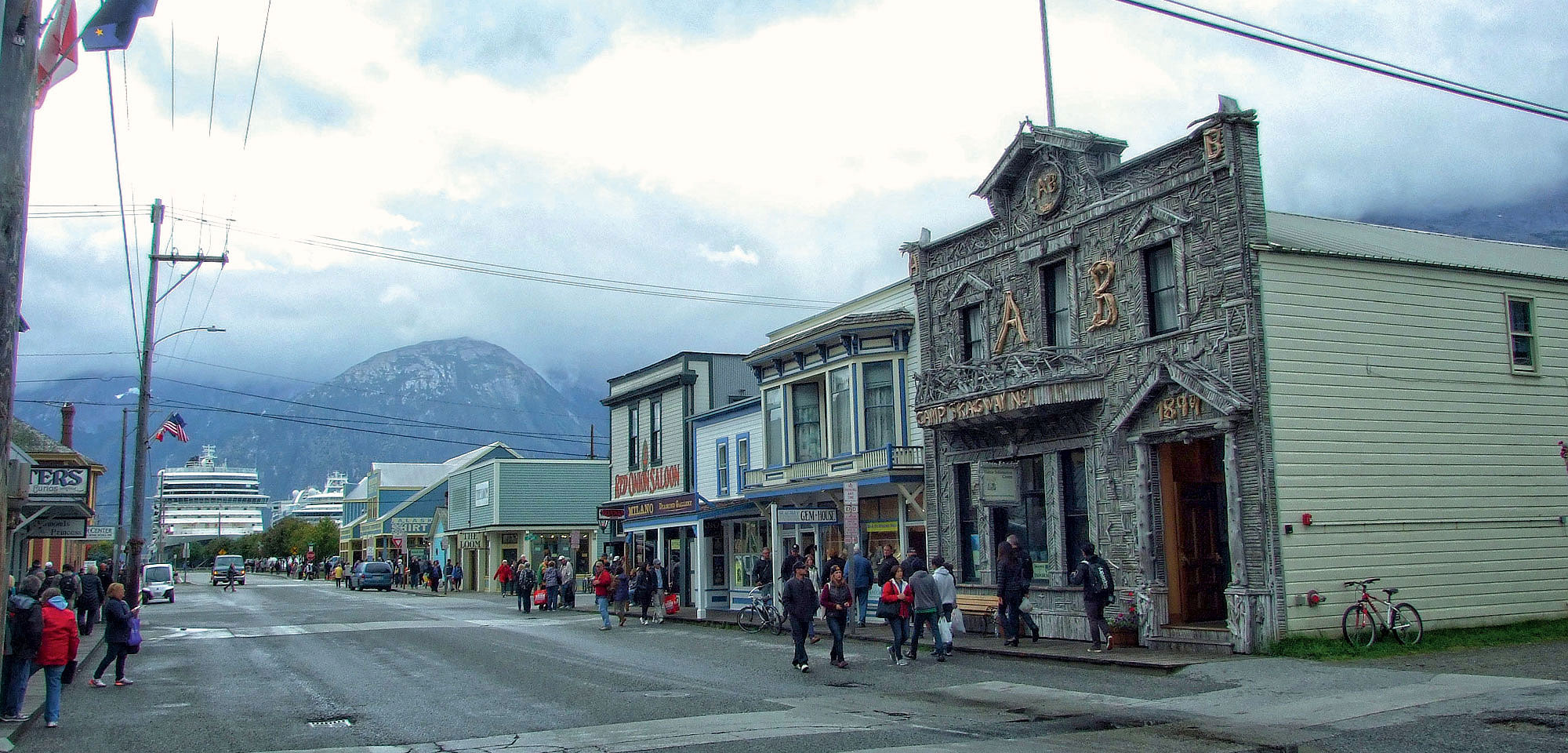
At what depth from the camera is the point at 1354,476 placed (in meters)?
18.7

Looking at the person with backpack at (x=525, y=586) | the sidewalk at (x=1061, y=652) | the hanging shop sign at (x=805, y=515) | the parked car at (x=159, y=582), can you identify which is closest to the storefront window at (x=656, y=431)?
the person with backpack at (x=525, y=586)

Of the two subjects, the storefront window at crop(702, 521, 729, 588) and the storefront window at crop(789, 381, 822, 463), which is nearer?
the storefront window at crop(789, 381, 822, 463)

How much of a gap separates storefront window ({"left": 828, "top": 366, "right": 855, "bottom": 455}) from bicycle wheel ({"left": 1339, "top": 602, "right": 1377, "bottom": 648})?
508 inches

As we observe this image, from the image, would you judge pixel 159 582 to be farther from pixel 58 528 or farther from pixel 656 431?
pixel 656 431

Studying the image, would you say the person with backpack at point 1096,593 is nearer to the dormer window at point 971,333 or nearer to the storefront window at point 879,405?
the dormer window at point 971,333

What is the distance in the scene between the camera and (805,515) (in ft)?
91.7

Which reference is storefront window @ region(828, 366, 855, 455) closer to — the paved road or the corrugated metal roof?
the paved road

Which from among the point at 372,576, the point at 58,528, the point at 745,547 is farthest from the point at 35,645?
the point at 372,576

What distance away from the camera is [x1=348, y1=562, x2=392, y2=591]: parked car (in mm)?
64688

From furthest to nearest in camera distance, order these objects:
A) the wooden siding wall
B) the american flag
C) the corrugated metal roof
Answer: the american flag → the corrugated metal roof → the wooden siding wall

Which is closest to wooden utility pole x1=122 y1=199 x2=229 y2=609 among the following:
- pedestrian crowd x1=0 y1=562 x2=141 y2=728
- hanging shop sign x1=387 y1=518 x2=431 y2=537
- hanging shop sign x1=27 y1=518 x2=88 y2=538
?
hanging shop sign x1=27 y1=518 x2=88 y2=538

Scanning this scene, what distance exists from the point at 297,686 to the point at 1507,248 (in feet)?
80.4

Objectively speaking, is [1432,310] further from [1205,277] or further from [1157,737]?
[1157,737]

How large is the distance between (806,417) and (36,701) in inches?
735
